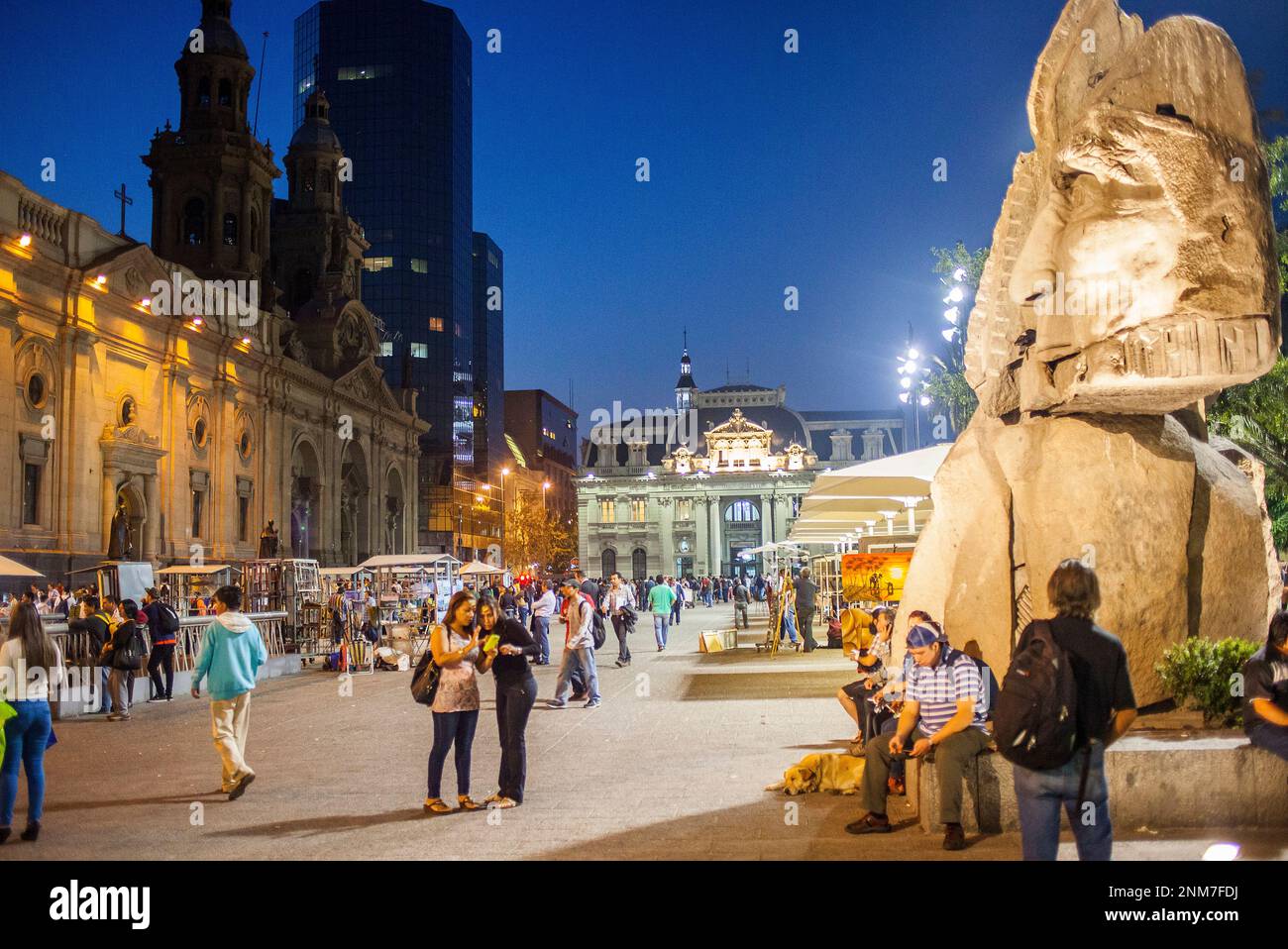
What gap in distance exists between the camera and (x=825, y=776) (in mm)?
8242

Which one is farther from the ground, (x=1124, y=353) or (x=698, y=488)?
(x=698, y=488)

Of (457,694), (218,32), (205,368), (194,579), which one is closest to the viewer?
(457,694)

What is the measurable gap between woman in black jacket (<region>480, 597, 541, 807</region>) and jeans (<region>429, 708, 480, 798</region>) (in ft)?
0.83

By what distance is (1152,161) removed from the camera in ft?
20.5

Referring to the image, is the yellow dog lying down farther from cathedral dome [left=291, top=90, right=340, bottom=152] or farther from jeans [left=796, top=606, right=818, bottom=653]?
cathedral dome [left=291, top=90, right=340, bottom=152]

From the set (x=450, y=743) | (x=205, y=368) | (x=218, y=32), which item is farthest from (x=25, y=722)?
(x=218, y=32)

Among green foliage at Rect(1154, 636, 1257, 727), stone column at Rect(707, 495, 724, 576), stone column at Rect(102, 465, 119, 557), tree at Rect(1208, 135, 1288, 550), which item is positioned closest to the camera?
green foliage at Rect(1154, 636, 1257, 727)

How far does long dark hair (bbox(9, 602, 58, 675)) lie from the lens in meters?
7.61

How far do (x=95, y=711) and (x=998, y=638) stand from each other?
13.8 m

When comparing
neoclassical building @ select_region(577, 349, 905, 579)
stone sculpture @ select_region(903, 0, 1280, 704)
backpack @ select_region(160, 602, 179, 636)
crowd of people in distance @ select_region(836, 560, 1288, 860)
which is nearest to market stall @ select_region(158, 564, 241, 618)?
backpack @ select_region(160, 602, 179, 636)

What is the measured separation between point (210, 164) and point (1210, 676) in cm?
5637

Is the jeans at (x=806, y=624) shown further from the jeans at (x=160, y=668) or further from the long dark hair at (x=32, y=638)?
the long dark hair at (x=32, y=638)

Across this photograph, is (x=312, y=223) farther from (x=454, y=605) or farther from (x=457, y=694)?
(x=457, y=694)
